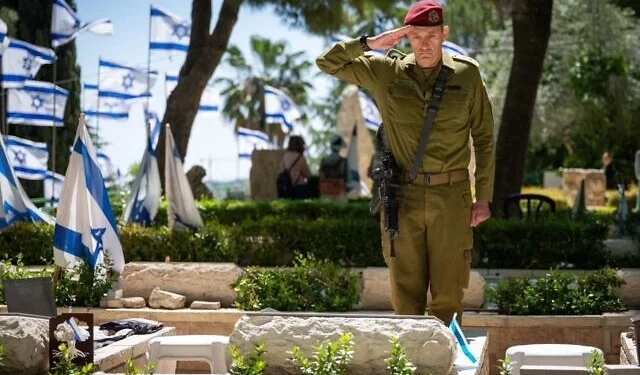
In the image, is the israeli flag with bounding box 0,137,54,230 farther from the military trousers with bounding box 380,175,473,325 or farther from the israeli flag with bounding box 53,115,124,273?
the military trousers with bounding box 380,175,473,325

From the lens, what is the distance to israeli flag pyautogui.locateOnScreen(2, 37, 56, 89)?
21.0 meters

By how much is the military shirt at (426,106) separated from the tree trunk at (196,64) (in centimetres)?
1342

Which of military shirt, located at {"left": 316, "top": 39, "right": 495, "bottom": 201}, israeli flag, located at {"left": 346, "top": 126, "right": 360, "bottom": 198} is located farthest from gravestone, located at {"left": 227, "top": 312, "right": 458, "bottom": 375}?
israeli flag, located at {"left": 346, "top": 126, "right": 360, "bottom": 198}

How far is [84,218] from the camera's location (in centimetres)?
1042

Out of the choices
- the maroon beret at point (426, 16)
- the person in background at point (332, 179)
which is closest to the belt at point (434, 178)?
the maroon beret at point (426, 16)

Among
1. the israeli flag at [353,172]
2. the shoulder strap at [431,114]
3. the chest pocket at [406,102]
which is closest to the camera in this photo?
the shoulder strap at [431,114]

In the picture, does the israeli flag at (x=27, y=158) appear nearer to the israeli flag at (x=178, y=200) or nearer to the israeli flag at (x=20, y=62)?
the israeli flag at (x=20, y=62)

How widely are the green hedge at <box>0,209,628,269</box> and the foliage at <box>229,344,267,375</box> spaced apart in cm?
739

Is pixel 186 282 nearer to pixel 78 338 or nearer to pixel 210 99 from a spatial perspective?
pixel 78 338

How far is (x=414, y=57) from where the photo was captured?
6.69 m

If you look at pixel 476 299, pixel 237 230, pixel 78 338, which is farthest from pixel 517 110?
pixel 78 338

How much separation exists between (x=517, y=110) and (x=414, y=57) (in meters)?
10.5

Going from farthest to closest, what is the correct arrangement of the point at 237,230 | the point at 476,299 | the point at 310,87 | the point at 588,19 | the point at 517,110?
the point at 310,87 < the point at 588,19 < the point at 517,110 < the point at 237,230 < the point at 476,299

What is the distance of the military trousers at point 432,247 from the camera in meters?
6.59
